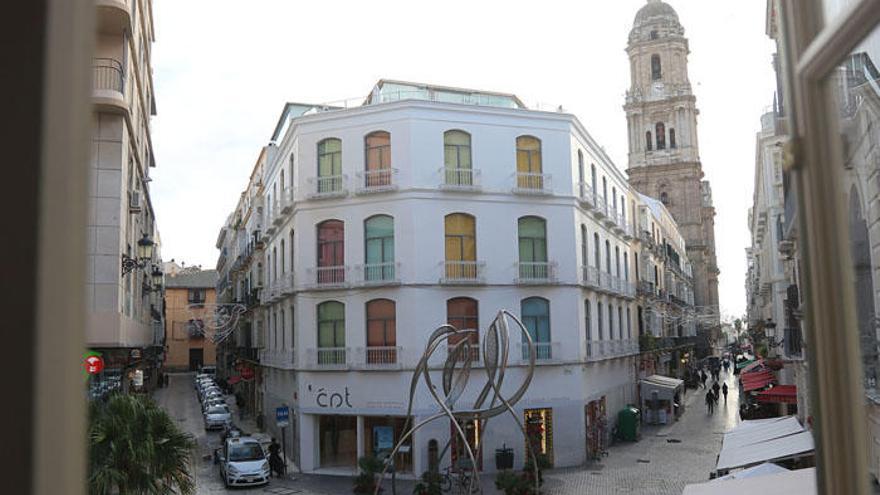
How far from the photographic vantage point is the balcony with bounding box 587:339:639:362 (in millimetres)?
30297

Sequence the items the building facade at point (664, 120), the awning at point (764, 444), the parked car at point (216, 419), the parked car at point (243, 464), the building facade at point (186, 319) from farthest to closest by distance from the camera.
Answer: the building facade at point (186, 319) → the building facade at point (664, 120) → the parked car at point (216, 419) → the parked car at point (243, 464) → the awning at point (764, 444)

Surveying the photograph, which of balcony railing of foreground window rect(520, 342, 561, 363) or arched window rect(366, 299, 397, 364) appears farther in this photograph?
balcony railing of foreground window rect(520, 342, 561, 363)

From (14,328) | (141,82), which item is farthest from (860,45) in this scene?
(141,82)

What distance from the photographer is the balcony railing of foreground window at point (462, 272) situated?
88.7 feet

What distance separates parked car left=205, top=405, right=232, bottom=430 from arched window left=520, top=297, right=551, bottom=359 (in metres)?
16.2

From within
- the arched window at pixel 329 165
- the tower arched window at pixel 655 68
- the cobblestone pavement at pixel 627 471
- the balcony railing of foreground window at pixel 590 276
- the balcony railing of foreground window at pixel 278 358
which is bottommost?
the cobblestone pavement at pixel 627 471

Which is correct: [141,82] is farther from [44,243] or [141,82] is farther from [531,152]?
[44,243]

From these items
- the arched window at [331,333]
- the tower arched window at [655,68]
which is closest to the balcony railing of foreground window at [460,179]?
the arched window at [331,333]

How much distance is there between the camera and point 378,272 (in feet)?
89.4

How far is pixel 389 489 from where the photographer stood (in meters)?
23.7

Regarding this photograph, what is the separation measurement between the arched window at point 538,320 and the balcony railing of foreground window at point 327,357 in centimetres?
675

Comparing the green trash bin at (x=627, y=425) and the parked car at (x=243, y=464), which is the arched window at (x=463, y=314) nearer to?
the parked car at (x=243, y=464)

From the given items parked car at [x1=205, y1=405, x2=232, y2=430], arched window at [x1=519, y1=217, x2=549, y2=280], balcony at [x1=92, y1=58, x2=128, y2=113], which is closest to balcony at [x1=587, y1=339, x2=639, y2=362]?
arched window at [x1=519, y1=217, x2=549, y2=280]

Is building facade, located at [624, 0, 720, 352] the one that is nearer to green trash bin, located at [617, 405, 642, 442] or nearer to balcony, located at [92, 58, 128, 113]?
green trash bin, located at [617, 405, 642, 442]
